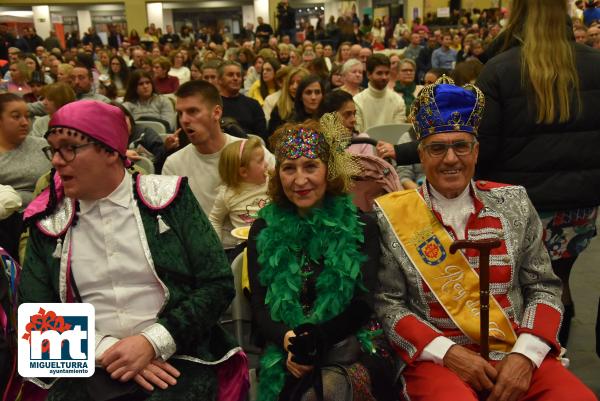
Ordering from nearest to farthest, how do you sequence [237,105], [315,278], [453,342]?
[453,342]
[315,278]
[237,105]

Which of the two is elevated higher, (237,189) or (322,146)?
(322,146)

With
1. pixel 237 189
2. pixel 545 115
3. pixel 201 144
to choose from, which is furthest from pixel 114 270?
pixel 545 115

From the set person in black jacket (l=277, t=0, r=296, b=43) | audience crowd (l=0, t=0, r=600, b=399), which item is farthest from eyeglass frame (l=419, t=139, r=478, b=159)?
person in black jacket (l=277, t=0, r=296, b=43)

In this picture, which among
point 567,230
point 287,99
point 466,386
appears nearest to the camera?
point 466,386

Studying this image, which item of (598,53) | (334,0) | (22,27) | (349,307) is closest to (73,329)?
(349,307)

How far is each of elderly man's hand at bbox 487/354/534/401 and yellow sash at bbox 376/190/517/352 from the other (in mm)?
114

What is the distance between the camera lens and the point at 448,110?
192 cm

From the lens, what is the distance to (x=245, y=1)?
28188 millimetres

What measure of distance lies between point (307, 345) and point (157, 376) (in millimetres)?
477

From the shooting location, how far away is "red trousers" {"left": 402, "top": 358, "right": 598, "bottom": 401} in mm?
1720

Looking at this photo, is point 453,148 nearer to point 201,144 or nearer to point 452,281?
point 452,281

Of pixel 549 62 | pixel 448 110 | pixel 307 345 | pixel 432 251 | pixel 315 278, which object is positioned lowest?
pixel 307 345

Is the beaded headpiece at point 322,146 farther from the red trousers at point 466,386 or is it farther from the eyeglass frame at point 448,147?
the red trousers at point 466,386

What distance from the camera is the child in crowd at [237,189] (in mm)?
3229
